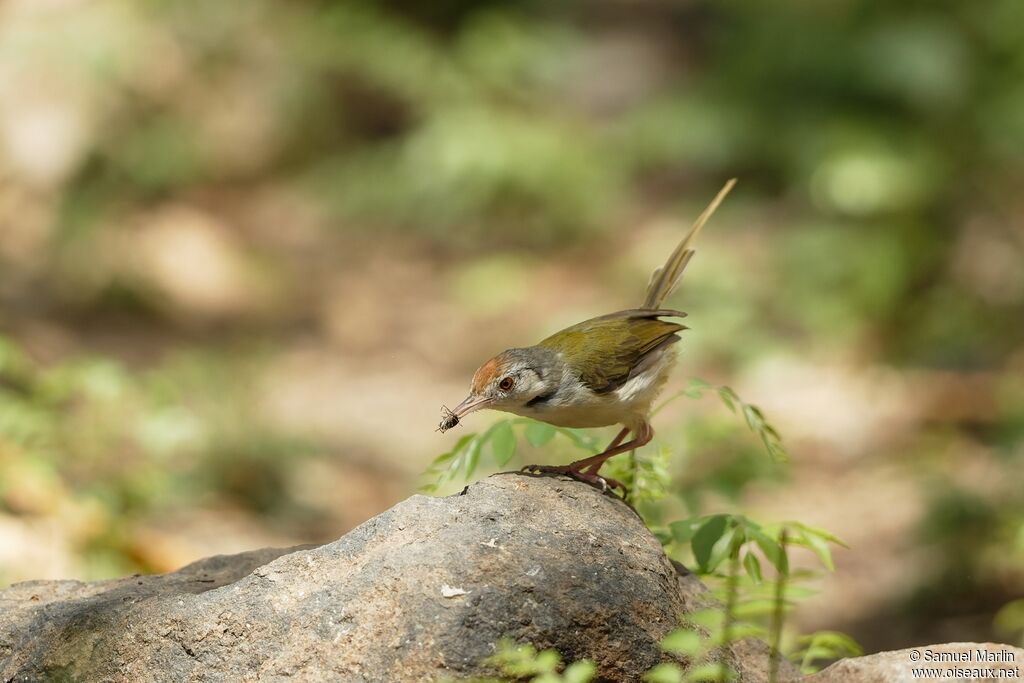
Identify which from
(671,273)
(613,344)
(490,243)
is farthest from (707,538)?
(490,243)

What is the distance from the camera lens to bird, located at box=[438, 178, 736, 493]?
3947 mm

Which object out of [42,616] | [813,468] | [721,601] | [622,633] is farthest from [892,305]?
[42,616]

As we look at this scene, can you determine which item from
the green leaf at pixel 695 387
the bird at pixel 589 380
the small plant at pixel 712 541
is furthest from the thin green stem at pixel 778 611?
the bird at pixel 589 380

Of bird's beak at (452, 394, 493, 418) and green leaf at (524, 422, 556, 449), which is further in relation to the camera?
bird's beak at (452, 394, 493, 418)

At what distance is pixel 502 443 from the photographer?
3.46 m

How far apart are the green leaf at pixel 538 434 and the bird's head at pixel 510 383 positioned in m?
0.19

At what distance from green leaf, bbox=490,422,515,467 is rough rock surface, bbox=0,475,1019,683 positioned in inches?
4.4

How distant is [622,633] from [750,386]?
7314mm

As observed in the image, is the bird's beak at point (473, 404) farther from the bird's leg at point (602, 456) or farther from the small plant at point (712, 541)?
the bird's leg at point (602, 456)

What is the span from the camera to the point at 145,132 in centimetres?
1284

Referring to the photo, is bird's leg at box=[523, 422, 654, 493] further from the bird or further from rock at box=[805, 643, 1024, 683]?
rock at box=[805, 643, 1024, 683]

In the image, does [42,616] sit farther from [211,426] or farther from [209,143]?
[209,143]

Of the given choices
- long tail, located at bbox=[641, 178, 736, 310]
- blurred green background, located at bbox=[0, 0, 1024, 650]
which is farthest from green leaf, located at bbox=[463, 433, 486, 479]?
blurred green background, located at bbox=[0, 0, 1024, 650]

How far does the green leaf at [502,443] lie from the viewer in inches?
134
